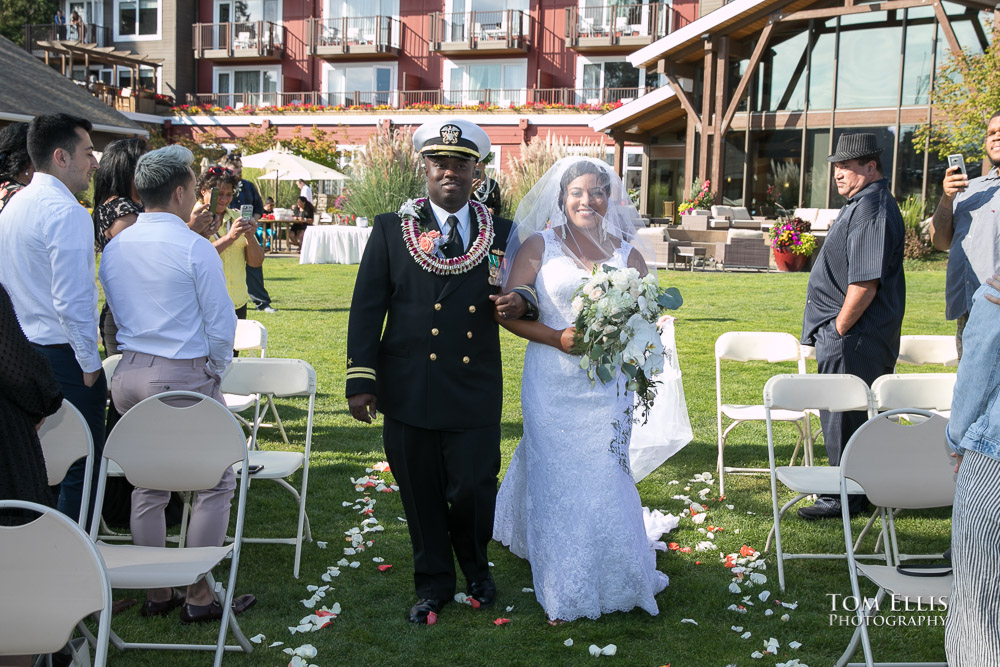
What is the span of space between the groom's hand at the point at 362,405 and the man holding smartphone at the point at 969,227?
3.31 metres

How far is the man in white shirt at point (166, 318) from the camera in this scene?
3.93 m

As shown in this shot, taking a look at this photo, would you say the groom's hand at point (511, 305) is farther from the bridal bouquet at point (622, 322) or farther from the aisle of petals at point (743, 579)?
the aisle of petals at point (743, 579)

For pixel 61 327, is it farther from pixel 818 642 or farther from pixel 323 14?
pixel 323 14

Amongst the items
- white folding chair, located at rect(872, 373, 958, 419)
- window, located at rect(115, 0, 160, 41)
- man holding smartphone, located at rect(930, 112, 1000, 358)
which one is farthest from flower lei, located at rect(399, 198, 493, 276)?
window, located at rect(115, 0, 160, 41)

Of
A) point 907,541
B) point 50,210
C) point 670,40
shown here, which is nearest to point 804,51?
point 670,40

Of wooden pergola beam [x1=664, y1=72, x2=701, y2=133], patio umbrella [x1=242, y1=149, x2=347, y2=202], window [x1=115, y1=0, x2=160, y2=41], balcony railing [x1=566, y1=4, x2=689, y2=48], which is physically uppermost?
window [x1=115, y1=0, x2=160, y2=41]

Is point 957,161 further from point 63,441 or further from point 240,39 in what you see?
point 240,39

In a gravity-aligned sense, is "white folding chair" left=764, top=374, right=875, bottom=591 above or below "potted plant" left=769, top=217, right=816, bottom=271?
below

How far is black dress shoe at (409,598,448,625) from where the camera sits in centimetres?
398

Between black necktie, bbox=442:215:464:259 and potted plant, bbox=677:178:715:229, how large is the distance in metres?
18.5

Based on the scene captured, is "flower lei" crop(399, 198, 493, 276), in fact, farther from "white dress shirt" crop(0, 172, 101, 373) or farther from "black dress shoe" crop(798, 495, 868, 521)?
"black dress shoe" crop(798, 495, 868, 521)

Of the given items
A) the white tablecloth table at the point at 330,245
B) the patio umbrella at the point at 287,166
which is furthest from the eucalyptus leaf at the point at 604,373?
the patio umbrella at the point at 287,166

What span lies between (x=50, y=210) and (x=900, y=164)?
23.0 metres

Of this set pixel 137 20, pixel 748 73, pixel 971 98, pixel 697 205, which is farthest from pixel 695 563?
pixel 137 20
